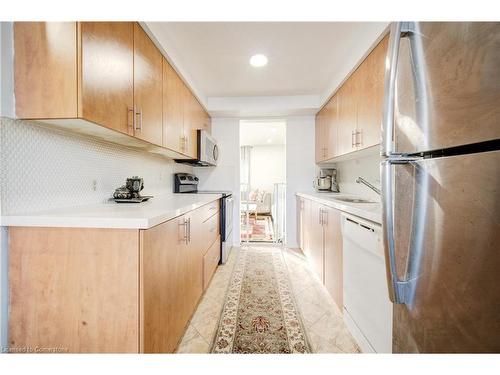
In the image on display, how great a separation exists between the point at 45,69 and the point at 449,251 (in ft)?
5.30

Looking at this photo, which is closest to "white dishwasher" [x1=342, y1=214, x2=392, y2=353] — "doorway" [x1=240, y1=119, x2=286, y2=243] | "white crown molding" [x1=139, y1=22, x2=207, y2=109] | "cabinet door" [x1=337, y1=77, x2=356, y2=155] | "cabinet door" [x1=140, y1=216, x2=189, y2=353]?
"cabinet door" [x1=337, y1=77, x2=356, y2=155]

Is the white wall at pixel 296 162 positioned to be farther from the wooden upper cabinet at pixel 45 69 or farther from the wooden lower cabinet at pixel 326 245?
the wooden upper cabinet at pixel 45 69

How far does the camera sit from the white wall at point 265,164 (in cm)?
711

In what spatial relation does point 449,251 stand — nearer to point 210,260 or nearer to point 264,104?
point 210,260

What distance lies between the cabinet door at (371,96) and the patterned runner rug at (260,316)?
152 cm

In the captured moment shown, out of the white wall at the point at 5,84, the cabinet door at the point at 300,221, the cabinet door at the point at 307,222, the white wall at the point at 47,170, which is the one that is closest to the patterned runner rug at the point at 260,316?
the cabinet door at the point at 307,222

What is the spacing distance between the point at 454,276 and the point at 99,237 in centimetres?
119

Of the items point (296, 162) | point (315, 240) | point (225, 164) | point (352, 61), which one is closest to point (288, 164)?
point (296, 162)

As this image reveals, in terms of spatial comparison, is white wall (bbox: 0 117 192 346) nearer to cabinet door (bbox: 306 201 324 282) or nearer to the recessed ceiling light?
A: the recessed ceiling light

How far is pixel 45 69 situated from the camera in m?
0.90

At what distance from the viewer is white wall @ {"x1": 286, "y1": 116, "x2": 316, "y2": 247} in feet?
11.2

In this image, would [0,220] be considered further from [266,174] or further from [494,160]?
[266,174]

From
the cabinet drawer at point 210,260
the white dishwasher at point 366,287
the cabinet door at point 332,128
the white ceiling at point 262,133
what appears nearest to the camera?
the white dishwasher at point 366,287

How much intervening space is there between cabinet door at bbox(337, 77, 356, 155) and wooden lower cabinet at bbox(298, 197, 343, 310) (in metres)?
0.69
